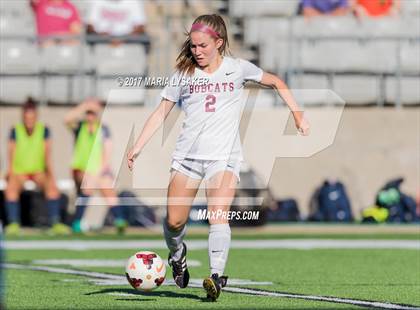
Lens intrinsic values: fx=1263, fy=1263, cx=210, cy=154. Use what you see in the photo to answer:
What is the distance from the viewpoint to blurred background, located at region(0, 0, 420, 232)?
2061cm

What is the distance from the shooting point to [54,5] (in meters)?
20.9

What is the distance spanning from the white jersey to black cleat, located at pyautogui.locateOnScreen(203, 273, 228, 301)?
83 cm

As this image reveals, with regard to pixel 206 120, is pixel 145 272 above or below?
below

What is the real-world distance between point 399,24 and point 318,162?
3004mm

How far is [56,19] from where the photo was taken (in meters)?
21.1

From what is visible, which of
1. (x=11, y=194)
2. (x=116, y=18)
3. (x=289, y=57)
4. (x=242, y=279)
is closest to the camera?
(x=242, y=279)

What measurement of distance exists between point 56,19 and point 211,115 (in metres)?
13.0

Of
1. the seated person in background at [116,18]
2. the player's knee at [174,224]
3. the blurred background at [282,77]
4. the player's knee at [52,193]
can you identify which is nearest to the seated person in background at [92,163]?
the player's knee at [52,193]

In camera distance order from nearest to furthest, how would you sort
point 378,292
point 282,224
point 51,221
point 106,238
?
point 378,292
point 106,238
point 51,221
point 282,224

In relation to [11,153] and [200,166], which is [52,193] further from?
[200,166]

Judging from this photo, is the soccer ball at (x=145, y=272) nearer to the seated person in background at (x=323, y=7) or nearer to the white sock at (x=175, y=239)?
the white sock at (x=175, y=239)

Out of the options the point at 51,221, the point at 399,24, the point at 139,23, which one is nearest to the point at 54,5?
the point at 139,23

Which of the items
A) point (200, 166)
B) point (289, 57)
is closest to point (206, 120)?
point (200, 166)

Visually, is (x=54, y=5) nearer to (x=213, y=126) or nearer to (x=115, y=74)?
(x=115, y=74)
